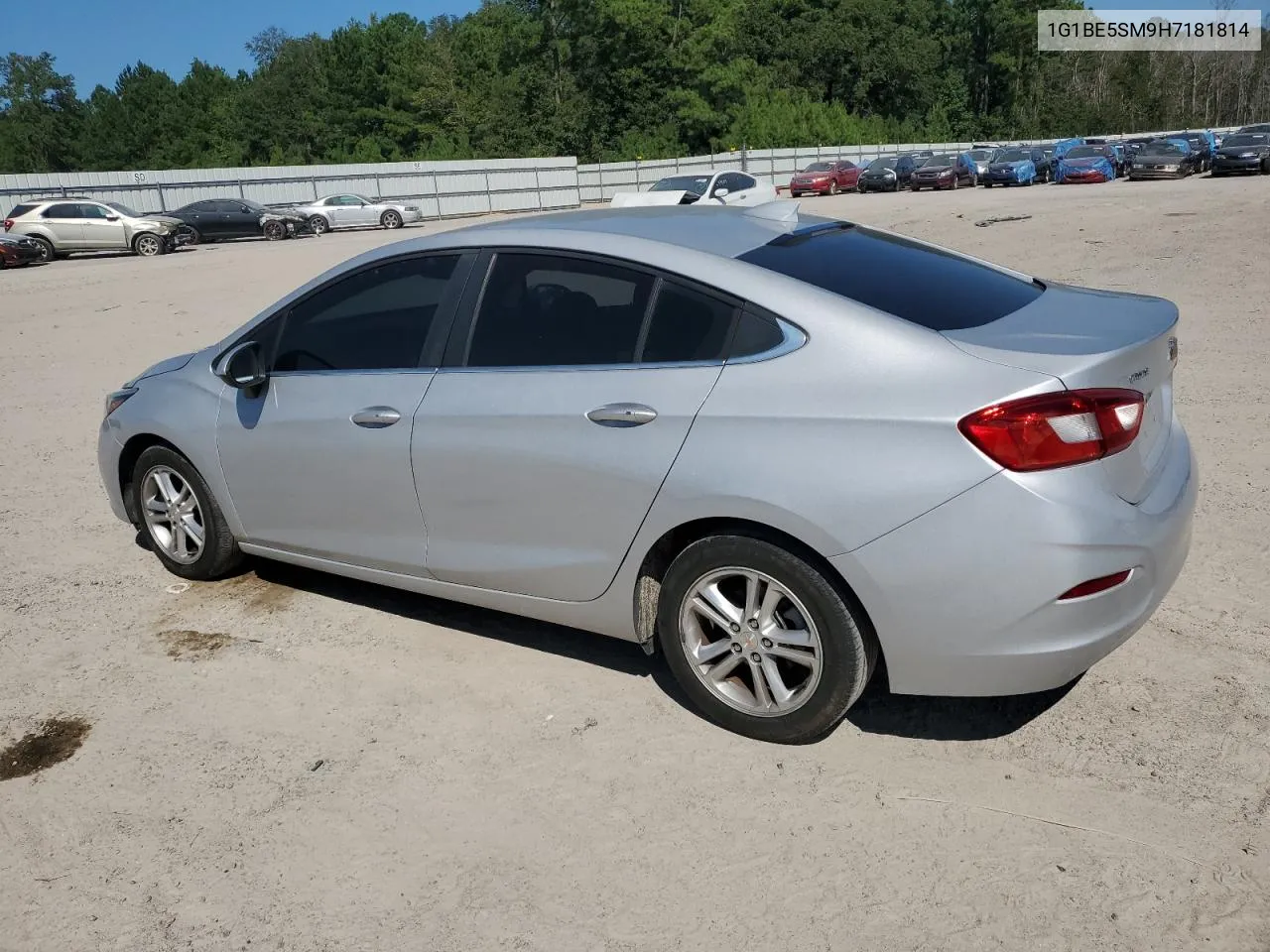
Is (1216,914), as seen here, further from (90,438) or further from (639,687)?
(90,438)

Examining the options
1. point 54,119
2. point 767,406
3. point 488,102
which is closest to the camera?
point 767,406

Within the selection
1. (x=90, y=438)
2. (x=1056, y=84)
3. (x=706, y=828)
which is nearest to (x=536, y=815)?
(x=706, y=828)

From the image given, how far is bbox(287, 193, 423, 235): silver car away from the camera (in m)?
38.0

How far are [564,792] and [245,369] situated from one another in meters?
2.33

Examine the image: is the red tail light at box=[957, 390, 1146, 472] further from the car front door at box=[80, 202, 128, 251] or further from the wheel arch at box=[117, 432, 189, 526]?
the car front door at box=[80, 202, 128, 251]

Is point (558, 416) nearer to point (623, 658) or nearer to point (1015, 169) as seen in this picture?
point (623, 658)

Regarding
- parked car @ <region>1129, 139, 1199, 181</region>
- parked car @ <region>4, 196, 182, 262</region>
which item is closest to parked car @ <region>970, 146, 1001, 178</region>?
parked car @ <region>1129, 139, 1199, 181</region>

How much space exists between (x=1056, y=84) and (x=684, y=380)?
115264 millimetres

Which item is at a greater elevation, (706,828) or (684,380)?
(684,380)

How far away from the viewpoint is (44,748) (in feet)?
12.5

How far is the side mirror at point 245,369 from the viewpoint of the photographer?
4.53 m

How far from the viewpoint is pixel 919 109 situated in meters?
103

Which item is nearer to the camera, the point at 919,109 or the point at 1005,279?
the point at 1005,279

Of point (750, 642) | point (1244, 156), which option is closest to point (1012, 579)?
point (750, 642)
